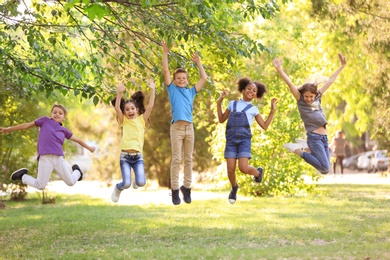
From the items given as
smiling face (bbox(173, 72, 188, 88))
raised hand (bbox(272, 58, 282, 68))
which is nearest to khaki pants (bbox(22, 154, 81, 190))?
smiling face (bbox(173, 72, 188, 88))

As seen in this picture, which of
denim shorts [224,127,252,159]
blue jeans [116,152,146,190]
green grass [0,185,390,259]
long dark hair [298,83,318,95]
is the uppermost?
long dark hair [298,83,318,95]

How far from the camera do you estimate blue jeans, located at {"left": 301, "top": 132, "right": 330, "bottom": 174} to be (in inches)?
407

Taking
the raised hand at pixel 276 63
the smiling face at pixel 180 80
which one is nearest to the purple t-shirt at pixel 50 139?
the smiling face at pixel 180 80

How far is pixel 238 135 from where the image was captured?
1012 cm

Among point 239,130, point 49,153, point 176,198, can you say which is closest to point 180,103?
point 239,130

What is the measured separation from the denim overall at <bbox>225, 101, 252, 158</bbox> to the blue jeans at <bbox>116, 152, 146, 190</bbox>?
3.98ft

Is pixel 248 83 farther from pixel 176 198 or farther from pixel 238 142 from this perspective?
pixel 176 198

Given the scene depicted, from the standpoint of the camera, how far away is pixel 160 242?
12469 mm

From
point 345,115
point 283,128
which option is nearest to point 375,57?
point 283,128

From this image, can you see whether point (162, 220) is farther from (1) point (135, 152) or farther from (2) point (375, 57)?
(2) point (375, 57)

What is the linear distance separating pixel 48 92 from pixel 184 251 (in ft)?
10.4

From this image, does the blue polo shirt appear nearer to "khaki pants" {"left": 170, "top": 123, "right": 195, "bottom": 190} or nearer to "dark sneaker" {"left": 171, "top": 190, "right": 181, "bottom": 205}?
"khaki pants" {"left": 170, "top": 123, "right": 195, "bottom": 190}

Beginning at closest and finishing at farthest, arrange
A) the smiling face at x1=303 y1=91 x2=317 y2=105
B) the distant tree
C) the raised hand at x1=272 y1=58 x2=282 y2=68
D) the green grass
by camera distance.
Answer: the raised hand at x1=272 y1=58 x2=282 y2=68 < the smiling face at x1=303 y1=91 x2=317 y2=105 < the green grass < the distant tree

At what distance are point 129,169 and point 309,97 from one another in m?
2.67
